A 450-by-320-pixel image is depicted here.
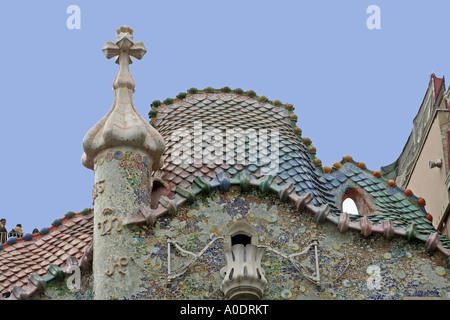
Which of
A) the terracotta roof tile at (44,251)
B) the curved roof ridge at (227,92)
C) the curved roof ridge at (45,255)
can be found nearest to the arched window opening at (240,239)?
the curved roof ridge at (45,255)

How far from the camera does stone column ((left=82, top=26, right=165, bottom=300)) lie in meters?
18.5

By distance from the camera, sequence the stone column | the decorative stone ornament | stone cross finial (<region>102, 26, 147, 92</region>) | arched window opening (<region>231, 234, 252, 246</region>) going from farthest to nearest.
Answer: stone cross finial (<region>102, 26, 147, 92</region>), arched window opening (<region>231, 234, 252, 246</region>), the stone column, the decorative stone ornament

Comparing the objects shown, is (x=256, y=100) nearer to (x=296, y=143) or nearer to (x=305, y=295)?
(x=296, y=143)

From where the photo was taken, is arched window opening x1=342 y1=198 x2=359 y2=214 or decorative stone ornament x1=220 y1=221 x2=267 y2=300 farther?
arched window opening x1=342 y1=198 x2=359 y2=214

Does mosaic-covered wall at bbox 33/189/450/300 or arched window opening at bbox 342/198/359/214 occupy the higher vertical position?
arched window opening at bbox 342/198/359/214

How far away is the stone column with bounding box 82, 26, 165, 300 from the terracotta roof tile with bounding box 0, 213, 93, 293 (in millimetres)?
1255

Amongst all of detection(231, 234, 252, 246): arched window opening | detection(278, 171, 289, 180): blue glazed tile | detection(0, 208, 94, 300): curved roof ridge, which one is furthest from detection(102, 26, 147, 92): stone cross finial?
detection(231, 234, 252, 246): arched window opening

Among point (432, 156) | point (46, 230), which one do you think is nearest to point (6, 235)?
point (46, 230)

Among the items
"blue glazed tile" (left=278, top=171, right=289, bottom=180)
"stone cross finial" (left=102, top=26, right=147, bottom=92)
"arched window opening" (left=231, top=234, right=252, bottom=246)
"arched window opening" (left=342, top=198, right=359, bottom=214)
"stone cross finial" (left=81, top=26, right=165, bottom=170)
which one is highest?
"stone cross finial" (left=102, top=26, right=147, bottom=92)

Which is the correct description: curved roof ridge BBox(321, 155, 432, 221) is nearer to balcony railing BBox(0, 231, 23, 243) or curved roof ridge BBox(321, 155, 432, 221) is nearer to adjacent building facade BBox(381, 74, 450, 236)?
adjacent building facade BBox(381, 74, 450, 236)

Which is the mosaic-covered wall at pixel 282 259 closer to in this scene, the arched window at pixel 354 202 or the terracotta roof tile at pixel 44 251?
the terracotta roof tile at pixel 44 251

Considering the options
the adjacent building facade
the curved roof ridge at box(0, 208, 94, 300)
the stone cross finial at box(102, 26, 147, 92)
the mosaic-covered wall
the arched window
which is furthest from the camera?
the adjacent building facade

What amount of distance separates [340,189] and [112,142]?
3.48 metres
